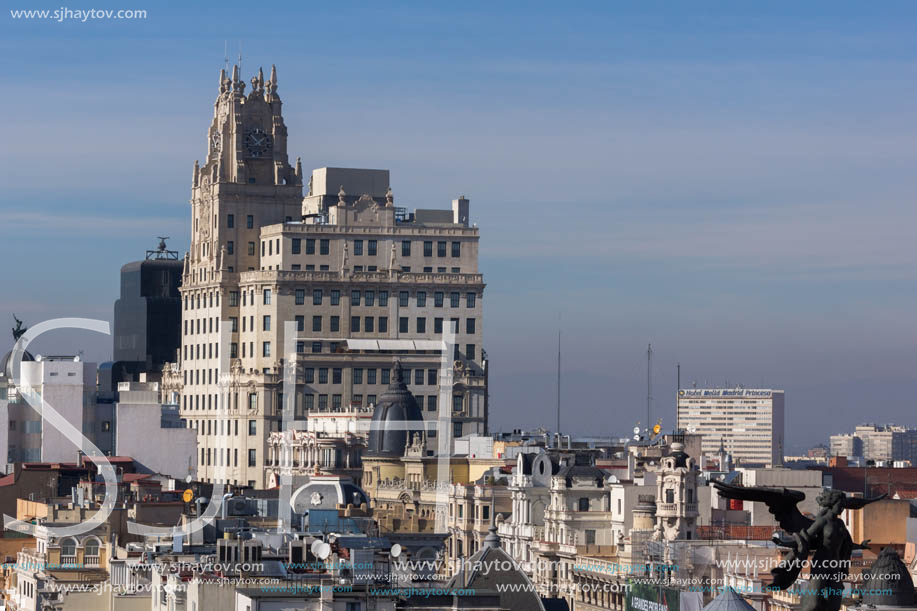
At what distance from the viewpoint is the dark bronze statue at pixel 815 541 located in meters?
38.1

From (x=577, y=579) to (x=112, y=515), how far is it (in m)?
29.4

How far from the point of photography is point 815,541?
126ft

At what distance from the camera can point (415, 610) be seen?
93.2 meters

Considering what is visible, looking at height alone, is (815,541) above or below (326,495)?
above

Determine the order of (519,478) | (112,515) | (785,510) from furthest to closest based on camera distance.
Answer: (519,478)
(112,515)
(785,510)

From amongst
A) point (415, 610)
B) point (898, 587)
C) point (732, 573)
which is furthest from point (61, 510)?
point (898, 587)

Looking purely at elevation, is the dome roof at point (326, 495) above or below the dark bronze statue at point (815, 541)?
below

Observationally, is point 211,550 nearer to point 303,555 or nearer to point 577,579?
point 303,555

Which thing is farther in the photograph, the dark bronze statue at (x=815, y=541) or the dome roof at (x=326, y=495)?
the dome roof at (x=326, y=495)

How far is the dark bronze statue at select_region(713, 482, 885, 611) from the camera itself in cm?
3806

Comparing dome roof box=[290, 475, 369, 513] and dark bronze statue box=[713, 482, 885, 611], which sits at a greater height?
dark bronze statue box=[713, 482, 885, 611]

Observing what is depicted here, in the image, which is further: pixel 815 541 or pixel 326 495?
pixel 326 495

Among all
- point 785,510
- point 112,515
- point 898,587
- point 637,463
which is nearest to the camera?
point 785,510

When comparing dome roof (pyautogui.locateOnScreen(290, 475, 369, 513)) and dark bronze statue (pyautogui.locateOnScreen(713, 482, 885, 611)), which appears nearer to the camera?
dark bronze statue (pyautogui.locateOnScreen(713, 482, 885, 611))
